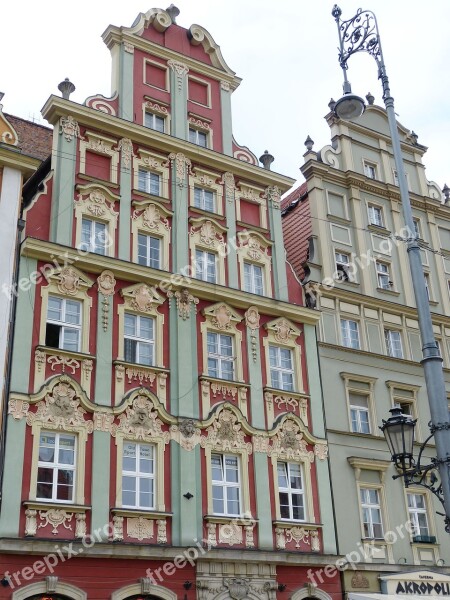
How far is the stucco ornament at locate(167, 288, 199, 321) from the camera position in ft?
66.5

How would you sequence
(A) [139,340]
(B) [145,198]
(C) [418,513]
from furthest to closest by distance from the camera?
(C) [418,513]
(B) [145,198]
(A) [139,340]

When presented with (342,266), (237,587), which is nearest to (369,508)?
(237,587)

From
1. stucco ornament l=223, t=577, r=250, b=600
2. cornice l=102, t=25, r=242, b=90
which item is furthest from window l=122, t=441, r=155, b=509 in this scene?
cornice l=102, t=25, r=242, b=90

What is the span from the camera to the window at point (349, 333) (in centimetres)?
2375

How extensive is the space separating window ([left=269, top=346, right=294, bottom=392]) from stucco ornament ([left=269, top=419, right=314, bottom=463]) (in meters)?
1.12

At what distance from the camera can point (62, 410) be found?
17.2 m

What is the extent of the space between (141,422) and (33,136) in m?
10.8

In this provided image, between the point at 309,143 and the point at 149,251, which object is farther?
the point at 309,143

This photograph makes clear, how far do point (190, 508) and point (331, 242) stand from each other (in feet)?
35.3

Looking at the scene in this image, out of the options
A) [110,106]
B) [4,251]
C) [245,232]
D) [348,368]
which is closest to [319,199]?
[245,232]

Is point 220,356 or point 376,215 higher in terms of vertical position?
point 376,215

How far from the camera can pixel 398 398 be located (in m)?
23.9

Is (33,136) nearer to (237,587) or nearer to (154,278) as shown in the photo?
(154,278)

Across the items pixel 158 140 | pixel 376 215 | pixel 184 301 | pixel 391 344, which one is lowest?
pixel 184 301
